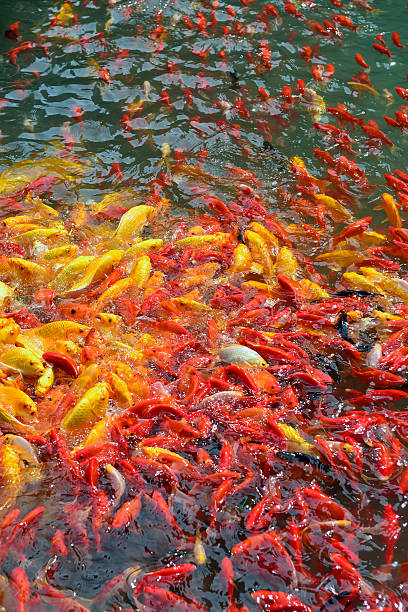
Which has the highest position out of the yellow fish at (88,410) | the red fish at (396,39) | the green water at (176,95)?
the red fish at (396,39)

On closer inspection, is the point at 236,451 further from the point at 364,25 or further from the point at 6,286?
the point at 364,25

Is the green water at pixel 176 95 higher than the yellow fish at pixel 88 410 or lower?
higher

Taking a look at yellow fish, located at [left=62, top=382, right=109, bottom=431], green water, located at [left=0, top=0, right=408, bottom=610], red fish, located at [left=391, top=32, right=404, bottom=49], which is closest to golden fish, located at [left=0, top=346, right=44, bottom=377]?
yellow fish, located at [left=62, top=382, right=109, bottom=431]

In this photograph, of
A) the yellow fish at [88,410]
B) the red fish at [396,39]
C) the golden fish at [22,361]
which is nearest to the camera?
the yellow fish at [88,410]

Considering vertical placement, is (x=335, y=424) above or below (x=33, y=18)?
below

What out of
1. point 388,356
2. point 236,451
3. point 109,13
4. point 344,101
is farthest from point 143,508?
point 109,13

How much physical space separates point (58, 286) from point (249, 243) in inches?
72.8

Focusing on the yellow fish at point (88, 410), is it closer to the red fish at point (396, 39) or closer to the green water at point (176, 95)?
the green water at point (176, 95)

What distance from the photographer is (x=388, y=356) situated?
4023 millimetres

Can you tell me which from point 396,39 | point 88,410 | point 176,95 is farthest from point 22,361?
point 396,39

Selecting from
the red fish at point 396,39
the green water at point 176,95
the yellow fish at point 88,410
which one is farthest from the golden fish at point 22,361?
the red fish at point 396,39

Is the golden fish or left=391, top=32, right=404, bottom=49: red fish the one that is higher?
left=391, top=32, right=404, bottom=49: red fish

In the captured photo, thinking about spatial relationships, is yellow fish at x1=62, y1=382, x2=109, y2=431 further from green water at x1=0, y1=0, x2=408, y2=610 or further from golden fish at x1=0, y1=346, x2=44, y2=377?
green water at x1=0, y1=0, x2=408, y2=610

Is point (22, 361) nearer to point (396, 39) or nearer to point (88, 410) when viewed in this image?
point (88, 410)
